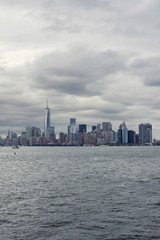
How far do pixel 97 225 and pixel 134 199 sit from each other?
13132 millimetres

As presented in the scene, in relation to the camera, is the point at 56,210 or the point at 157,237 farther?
the point at 56,210

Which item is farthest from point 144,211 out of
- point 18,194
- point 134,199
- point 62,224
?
point 18,194

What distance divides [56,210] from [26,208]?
394cm

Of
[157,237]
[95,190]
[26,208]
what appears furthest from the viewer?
[95,190]

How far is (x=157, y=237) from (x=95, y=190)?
23361mm

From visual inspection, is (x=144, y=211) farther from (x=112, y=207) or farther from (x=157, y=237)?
(x=157, y=237)

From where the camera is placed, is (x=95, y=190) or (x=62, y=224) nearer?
(x=62, y=224)

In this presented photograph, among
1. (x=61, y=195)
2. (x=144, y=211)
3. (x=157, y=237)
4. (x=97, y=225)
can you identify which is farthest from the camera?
(x=61, y=195)

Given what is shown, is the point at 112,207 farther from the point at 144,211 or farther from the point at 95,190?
the point at 95,190

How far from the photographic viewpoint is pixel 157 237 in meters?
25.3

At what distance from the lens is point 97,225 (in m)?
29.0

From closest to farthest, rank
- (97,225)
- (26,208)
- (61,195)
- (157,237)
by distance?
1. (157,237)
2. (97,225)
3. (26,208)
4. (61,195)

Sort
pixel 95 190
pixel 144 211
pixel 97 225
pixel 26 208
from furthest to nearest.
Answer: pixel 95 190
pixel 26 208
pixel 144 211
pixel 97 225

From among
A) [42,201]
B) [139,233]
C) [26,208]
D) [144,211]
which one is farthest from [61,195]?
[139,233]
